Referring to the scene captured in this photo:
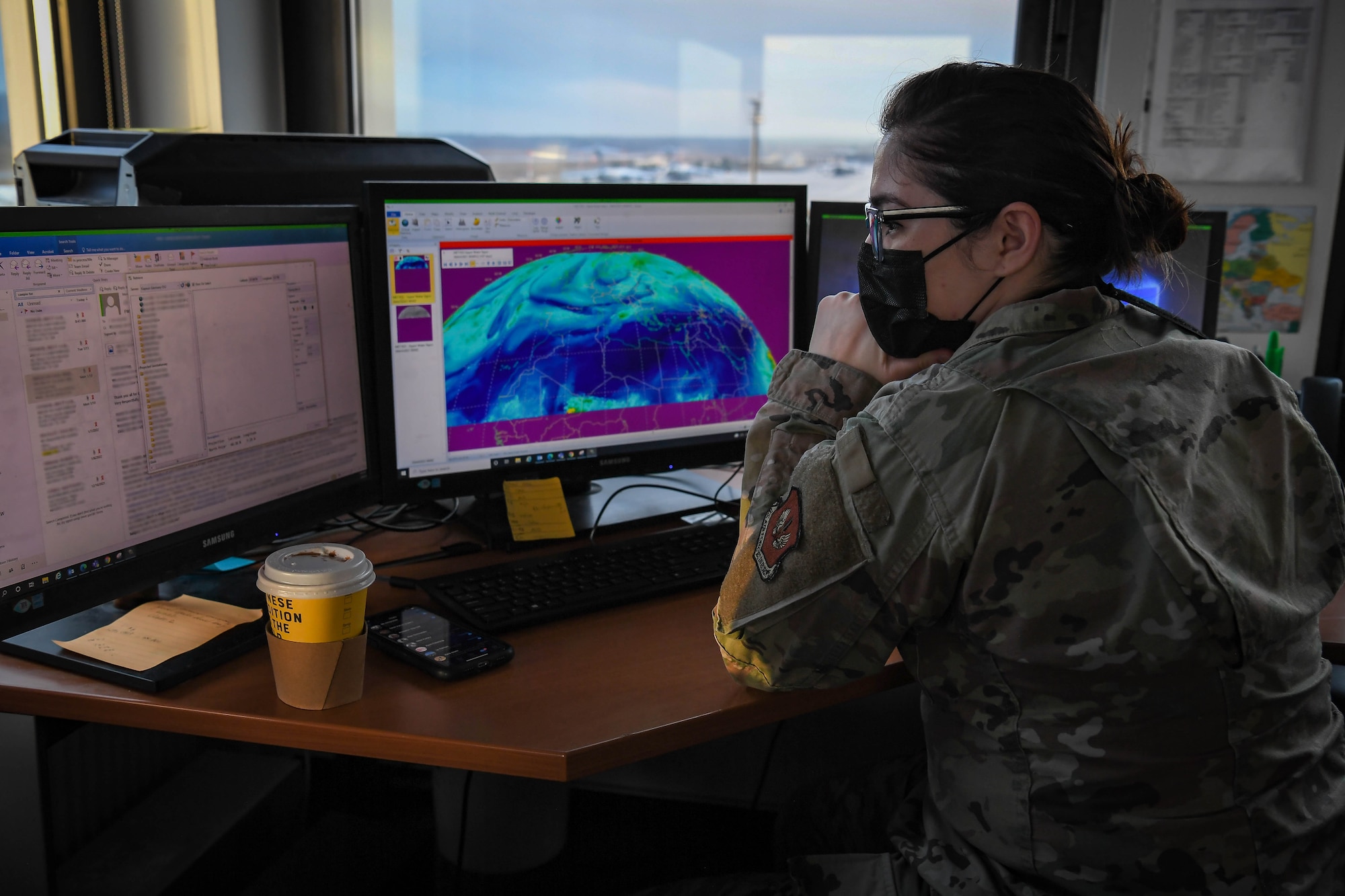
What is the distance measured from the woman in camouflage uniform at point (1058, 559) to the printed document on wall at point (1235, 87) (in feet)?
4.21

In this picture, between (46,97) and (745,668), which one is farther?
(46,97)

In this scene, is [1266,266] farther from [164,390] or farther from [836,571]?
[164,390]

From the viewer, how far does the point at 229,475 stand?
1.12m

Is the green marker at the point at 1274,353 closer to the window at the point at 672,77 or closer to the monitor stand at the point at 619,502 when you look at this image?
the window at the point at 672,77

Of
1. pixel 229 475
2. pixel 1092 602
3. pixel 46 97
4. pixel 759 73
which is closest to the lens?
pixel 1092 602

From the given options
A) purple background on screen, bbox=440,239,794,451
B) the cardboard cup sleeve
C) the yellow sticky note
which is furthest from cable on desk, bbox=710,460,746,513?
the cardboard cup sleeve

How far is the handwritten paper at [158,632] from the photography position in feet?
3.23

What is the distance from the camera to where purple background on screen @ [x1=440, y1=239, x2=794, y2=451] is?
1.35 meters

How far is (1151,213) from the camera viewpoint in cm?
100

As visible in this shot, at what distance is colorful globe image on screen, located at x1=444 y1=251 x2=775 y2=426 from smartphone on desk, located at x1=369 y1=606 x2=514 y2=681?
329 mm

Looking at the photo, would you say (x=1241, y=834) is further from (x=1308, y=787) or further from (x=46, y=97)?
(x=46, y=97)

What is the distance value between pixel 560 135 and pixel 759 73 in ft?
1.58

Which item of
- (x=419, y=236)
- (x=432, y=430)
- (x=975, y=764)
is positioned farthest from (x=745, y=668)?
(x=419, y=236)

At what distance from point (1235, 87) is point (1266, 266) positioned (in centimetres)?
36
